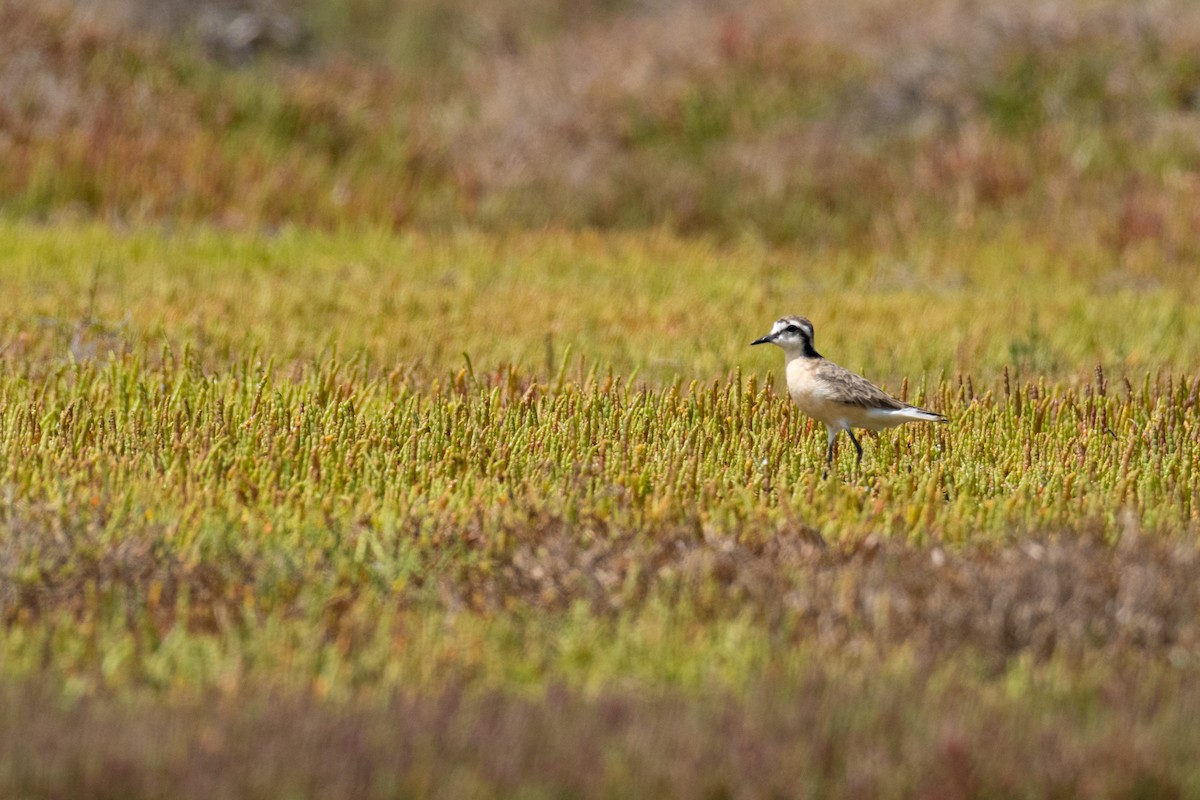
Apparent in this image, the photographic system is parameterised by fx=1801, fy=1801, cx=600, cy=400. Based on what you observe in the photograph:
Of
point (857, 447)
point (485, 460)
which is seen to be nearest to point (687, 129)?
point (857, 447)

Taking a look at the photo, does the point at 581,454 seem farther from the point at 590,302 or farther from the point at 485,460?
the point at 590,302

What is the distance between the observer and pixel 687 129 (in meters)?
19.0

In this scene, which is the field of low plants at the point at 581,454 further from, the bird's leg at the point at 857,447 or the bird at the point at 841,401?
the bird at the point at 841,401

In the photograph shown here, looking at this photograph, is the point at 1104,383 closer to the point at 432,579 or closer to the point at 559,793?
the point at 432,579

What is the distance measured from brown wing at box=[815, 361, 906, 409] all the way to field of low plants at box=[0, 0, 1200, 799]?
1.05 ft

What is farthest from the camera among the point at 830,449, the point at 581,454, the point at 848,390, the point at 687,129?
the point at 687,129

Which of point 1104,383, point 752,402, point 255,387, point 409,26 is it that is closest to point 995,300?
point 1104,383

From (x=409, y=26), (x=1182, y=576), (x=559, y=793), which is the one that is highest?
(x=409, y=26)

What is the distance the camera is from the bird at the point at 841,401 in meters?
7.07

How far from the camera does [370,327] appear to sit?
35.1 ft

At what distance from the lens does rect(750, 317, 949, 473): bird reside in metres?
7.07

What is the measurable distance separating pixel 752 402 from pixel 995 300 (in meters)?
5.40

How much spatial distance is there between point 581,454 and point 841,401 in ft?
3.49

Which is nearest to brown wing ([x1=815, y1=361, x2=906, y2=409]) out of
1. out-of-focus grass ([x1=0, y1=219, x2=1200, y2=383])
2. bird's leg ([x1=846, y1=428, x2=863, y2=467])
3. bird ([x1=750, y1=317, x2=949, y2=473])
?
bird ([x1=750, y1=317, x2=949, y2=473])
